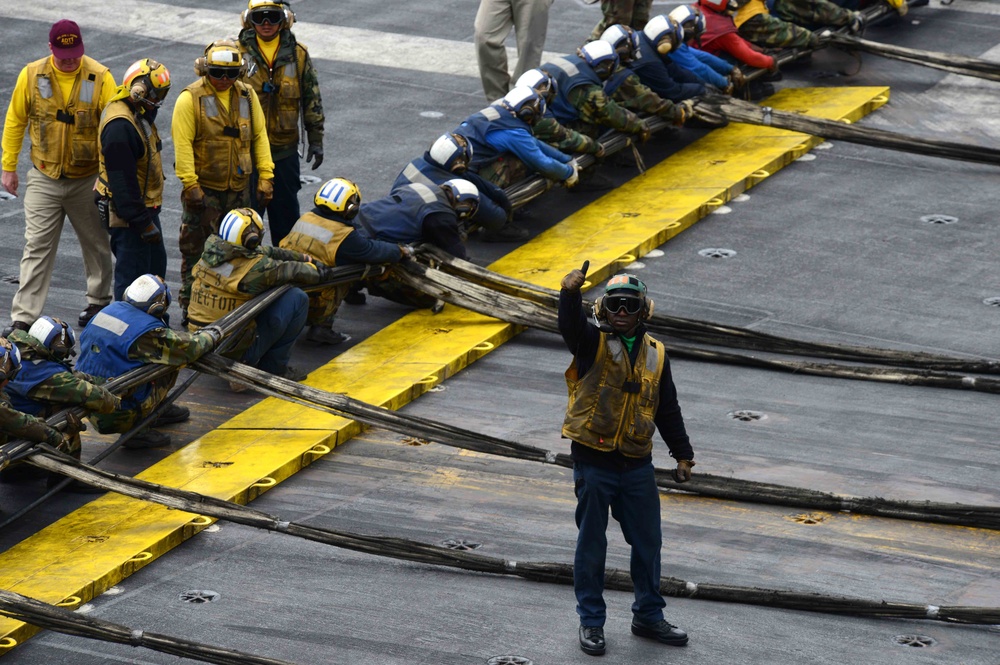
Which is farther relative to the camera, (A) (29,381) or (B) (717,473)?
(B) (717,473)

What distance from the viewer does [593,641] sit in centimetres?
771

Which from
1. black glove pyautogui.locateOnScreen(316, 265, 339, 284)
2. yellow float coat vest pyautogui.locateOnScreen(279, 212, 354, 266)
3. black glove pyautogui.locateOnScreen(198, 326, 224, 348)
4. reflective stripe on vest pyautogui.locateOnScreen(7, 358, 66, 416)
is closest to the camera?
reflective stripe on vest pyautogui.locateOnScreen(7, 358, 66, 416)

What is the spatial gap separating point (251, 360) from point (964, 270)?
516 cm

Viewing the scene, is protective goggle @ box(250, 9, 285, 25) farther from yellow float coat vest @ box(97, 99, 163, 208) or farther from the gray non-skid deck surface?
the gray non-skid deck surface

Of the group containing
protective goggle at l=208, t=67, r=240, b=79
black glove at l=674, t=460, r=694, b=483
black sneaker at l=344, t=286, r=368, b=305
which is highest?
protective goggle at l=208, t=67, r=240, b=79

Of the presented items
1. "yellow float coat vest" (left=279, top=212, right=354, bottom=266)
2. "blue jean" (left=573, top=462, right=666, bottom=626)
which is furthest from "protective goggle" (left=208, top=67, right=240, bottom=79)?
"blue jean" (left=573, top=462, right=666, bottom=626)

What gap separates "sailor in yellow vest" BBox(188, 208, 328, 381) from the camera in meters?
10.4

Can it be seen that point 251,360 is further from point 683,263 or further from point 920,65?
point 920,65

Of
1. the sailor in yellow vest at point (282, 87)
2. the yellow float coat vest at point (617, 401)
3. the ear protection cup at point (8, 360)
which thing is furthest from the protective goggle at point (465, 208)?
the yellow float coat vest at point (617, 401)

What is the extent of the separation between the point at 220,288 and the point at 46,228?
157 centimetres

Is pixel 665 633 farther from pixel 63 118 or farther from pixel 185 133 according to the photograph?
pixel 63 118

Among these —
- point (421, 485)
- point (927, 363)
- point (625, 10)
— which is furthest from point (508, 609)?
point (625, 10)

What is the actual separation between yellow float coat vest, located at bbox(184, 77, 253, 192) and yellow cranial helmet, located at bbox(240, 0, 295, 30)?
84 centimetres

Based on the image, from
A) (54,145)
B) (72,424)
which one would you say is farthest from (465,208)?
(72,424)
